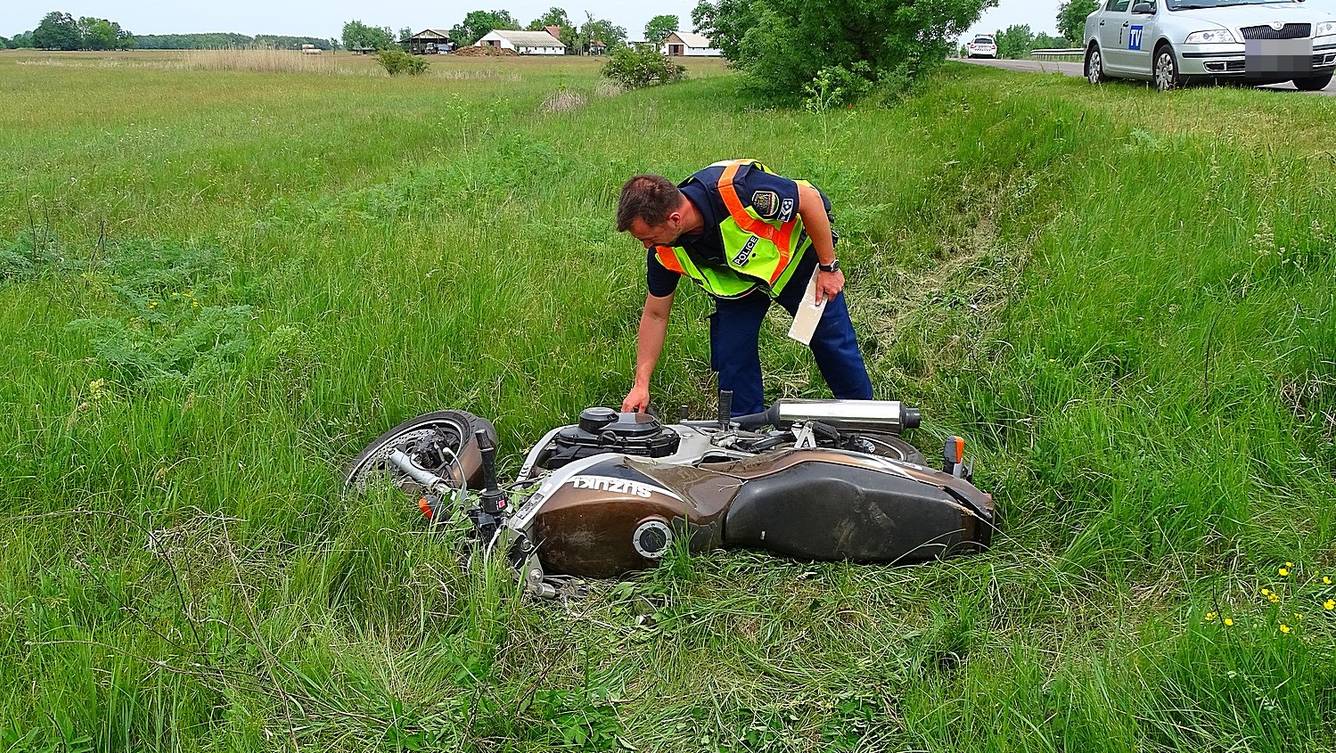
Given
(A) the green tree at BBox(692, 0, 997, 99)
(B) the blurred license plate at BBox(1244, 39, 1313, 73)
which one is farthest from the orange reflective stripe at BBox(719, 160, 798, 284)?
(A) the green tree at BBox(692, 0, 997, 99)

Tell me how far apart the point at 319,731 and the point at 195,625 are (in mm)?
566

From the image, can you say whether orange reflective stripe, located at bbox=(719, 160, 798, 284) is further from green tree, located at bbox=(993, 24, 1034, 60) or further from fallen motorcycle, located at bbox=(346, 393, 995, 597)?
green tree, located at bbox=(993, 24, 1034, 60)

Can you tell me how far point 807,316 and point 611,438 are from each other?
3.33 feet

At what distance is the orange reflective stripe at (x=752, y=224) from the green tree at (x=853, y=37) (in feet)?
36.7

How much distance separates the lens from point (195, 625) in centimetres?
281

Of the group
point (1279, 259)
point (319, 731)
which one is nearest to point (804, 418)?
point (319, 731)

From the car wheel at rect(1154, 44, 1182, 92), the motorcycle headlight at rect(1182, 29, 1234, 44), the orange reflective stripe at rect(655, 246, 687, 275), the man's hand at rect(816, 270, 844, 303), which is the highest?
the motorcycle headlight at rect(1182, 29, 1234, 44)

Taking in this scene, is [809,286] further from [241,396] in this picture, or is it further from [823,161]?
[823,161]

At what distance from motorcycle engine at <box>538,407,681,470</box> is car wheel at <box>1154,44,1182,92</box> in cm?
862

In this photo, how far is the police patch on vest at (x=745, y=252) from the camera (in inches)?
152

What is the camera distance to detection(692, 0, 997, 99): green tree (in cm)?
1459

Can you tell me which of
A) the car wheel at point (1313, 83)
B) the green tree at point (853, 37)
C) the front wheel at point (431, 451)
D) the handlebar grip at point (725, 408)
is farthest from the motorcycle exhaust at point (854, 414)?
the green tree at point (853, 37)

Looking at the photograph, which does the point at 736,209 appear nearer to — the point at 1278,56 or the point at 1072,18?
the point at 1278,56

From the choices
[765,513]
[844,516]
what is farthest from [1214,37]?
[765,513]
